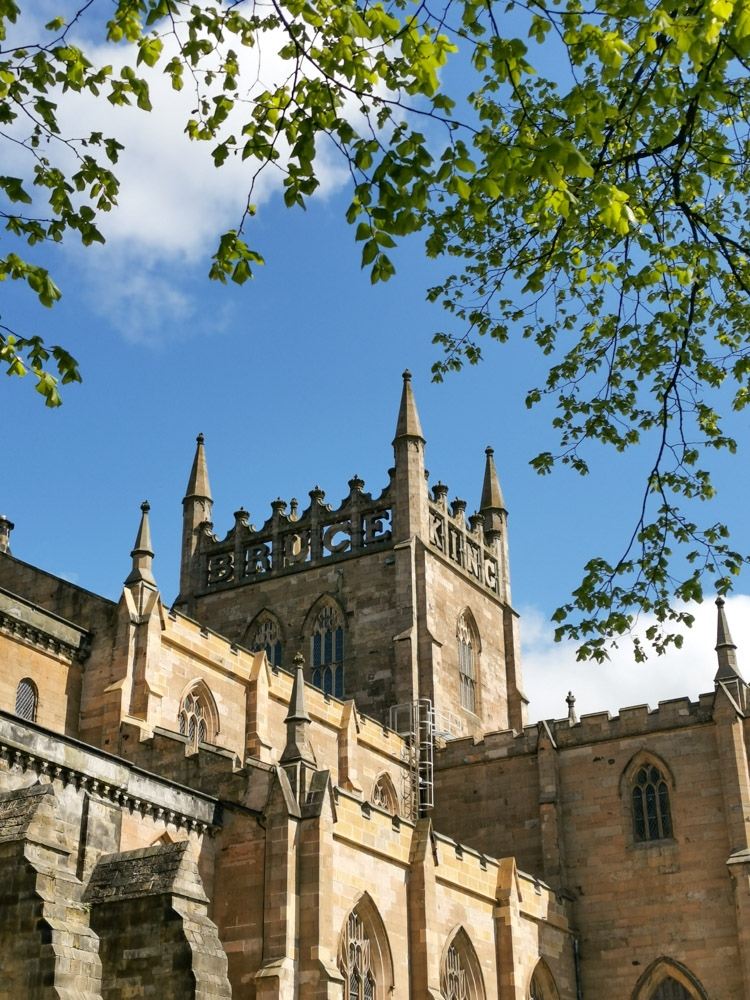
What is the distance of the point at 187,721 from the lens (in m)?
33.7

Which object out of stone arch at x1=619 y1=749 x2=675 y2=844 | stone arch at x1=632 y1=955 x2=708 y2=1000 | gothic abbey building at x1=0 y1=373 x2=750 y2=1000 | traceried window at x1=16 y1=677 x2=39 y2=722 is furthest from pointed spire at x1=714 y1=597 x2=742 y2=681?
traceried window at x1=16 y1=677 x2=39 y2=722

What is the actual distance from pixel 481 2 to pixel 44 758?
16.7 m

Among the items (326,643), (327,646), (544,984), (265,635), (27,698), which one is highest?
(265,635)

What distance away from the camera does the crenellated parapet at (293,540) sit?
45344 mm

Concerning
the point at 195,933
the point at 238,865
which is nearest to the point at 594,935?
the point at 238,865

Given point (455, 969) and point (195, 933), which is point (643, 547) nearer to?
point (195, 933)

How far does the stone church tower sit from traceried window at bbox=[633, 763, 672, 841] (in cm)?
657

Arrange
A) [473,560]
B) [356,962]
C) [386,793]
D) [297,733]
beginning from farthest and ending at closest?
[473,560], [386,793], [356,962], [297,733]

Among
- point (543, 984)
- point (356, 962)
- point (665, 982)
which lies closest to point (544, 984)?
point (543, 984)

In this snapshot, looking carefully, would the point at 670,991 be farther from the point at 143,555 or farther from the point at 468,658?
the point at 143,555

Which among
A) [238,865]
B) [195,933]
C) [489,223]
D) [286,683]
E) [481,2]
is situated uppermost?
[286,683]

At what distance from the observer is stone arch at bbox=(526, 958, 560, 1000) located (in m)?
34.8

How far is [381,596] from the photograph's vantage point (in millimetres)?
43594

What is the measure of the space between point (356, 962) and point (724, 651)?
52.0ft
